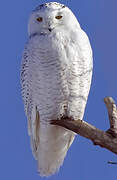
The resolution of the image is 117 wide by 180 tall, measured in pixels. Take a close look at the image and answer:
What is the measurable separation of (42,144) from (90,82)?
78 cm

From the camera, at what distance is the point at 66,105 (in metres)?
4.14

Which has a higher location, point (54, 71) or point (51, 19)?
point (51, 19)

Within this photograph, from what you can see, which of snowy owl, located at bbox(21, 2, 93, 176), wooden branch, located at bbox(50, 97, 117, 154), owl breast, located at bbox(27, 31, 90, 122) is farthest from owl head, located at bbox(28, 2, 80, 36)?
wooden branch, located at bbox(50, 97, 117, 154)

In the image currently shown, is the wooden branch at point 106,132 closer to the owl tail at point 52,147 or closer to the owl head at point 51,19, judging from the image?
the owl tail at point 52,147

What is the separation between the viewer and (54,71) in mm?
3926

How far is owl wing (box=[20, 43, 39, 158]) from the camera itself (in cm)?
406

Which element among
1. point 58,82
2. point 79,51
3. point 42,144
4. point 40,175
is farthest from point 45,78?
point 40,175

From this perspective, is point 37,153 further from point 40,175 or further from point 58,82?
point 58,82

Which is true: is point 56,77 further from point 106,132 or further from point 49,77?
point 106,132

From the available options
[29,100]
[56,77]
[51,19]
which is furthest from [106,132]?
[51,19]

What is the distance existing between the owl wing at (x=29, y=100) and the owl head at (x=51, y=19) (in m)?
0.21

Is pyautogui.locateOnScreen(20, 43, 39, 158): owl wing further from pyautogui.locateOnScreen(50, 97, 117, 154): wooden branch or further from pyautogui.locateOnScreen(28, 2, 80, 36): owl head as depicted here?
pyautogui.locateOnScreen(50, 97, 117, 154): wooden branch

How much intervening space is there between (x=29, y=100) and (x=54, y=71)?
0.47m

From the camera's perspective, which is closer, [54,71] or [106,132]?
[106,132]
